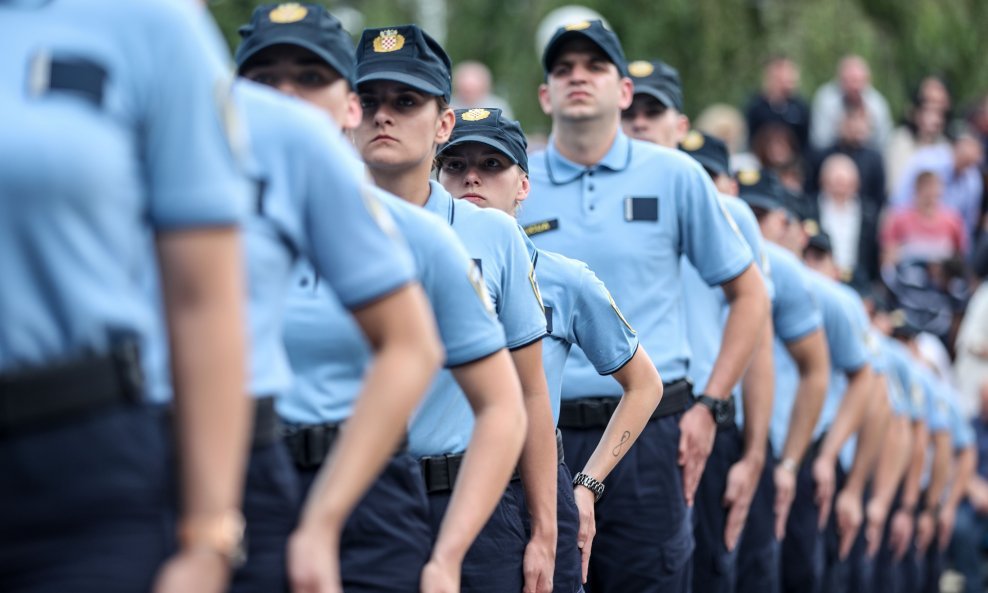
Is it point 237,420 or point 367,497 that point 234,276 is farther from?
point 367,497

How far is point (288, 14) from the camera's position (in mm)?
4387

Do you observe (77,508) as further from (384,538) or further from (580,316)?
(580,316)

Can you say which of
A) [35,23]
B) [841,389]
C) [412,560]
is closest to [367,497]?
[412,560]

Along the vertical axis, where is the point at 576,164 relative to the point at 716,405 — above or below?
above

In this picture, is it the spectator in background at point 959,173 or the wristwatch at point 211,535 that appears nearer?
the wristwatch at point 211,535

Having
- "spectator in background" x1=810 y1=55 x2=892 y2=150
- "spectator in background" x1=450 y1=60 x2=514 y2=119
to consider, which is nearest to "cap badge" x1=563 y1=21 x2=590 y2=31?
"spectator in background" x1=450 y1=60 x2=514 y2=119

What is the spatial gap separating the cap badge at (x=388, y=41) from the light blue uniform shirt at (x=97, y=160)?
2.53 meters

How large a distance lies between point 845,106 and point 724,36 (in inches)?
88.9

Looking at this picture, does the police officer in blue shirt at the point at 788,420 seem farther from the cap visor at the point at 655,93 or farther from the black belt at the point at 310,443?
the black belt at the point at 310,443

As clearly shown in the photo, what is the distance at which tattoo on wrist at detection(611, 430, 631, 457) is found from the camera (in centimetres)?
688

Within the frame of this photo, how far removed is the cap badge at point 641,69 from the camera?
9.07 m

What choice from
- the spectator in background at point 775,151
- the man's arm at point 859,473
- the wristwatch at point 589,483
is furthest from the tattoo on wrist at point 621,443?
the spectator in background at point 775,151

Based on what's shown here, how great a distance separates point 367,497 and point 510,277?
51.2 inches

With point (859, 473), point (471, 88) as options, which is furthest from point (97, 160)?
point (471, 88)
